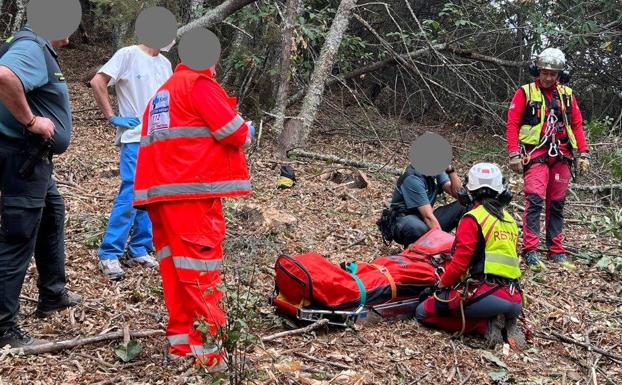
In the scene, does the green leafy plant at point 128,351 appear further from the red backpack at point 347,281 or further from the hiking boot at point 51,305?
the red backpack at point 347,281

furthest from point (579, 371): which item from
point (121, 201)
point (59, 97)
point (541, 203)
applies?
point (59, 97)

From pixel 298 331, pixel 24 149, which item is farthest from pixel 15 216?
pixel 298 331

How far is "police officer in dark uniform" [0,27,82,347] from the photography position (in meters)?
3.14

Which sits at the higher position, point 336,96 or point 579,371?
point 336,96

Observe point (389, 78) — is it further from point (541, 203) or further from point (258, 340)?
point (258, 340)

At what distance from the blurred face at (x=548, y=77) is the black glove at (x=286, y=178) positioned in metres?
2.93

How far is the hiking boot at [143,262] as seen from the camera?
4715mm

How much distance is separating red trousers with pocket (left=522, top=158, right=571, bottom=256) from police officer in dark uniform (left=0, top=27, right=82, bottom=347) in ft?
13.6

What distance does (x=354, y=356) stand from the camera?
3.74 m

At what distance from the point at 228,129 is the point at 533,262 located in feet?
11.8

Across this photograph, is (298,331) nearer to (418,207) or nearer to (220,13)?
(418,207)

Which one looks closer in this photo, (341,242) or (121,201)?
(121,201)

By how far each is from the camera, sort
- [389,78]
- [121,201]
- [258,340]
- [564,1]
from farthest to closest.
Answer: [389,78]
[564,1]
[121,201]
[258,340]

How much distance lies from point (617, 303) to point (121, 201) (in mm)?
4015
